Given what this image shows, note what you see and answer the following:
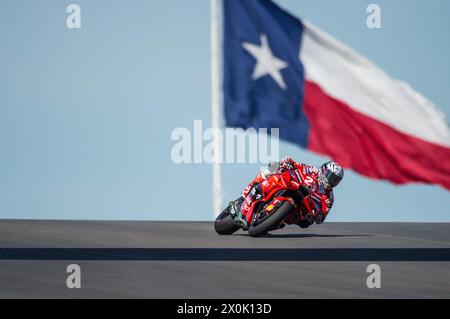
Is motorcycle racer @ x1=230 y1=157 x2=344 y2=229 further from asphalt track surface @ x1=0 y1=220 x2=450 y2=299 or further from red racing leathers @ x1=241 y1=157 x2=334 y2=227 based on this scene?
asphalt track surface @ x1=0 y1=220 x2=450 y2=299

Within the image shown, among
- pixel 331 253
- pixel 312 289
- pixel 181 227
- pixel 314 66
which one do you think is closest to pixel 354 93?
pixel 314 66

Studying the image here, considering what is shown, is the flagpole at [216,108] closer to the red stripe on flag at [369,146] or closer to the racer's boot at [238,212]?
the red stripe on flag at [369,146]

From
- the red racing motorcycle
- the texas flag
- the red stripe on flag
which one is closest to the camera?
the red stripe on flag

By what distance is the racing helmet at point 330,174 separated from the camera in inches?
883

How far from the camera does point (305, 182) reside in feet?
73.1

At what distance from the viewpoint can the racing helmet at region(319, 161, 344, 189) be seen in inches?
883

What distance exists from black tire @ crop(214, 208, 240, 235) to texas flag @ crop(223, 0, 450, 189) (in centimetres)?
801

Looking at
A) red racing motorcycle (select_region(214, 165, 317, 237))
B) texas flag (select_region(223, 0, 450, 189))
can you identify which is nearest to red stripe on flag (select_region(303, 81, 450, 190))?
texas flag (select_region(223, 0, 450, 189))

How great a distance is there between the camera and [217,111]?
48.9 ft

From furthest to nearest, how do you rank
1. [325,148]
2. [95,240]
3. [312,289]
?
[95,240]
[312,289]
[325,148]

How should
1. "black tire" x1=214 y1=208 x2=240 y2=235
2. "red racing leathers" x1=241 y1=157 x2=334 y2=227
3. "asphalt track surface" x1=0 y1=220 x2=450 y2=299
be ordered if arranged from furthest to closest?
"black tire" x1=214 y1=208 x2=240 y2=235
"red racing leathers" x1=241 y1=157 x2=334 y2=227
"asphalt track surface" x1=0 y1=220 x2=450 y2=299

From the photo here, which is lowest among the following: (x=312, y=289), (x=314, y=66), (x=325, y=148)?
(x=312, y=289)

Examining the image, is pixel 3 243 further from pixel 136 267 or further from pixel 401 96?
pixel 401 96

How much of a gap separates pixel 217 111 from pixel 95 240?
7.07 meters
